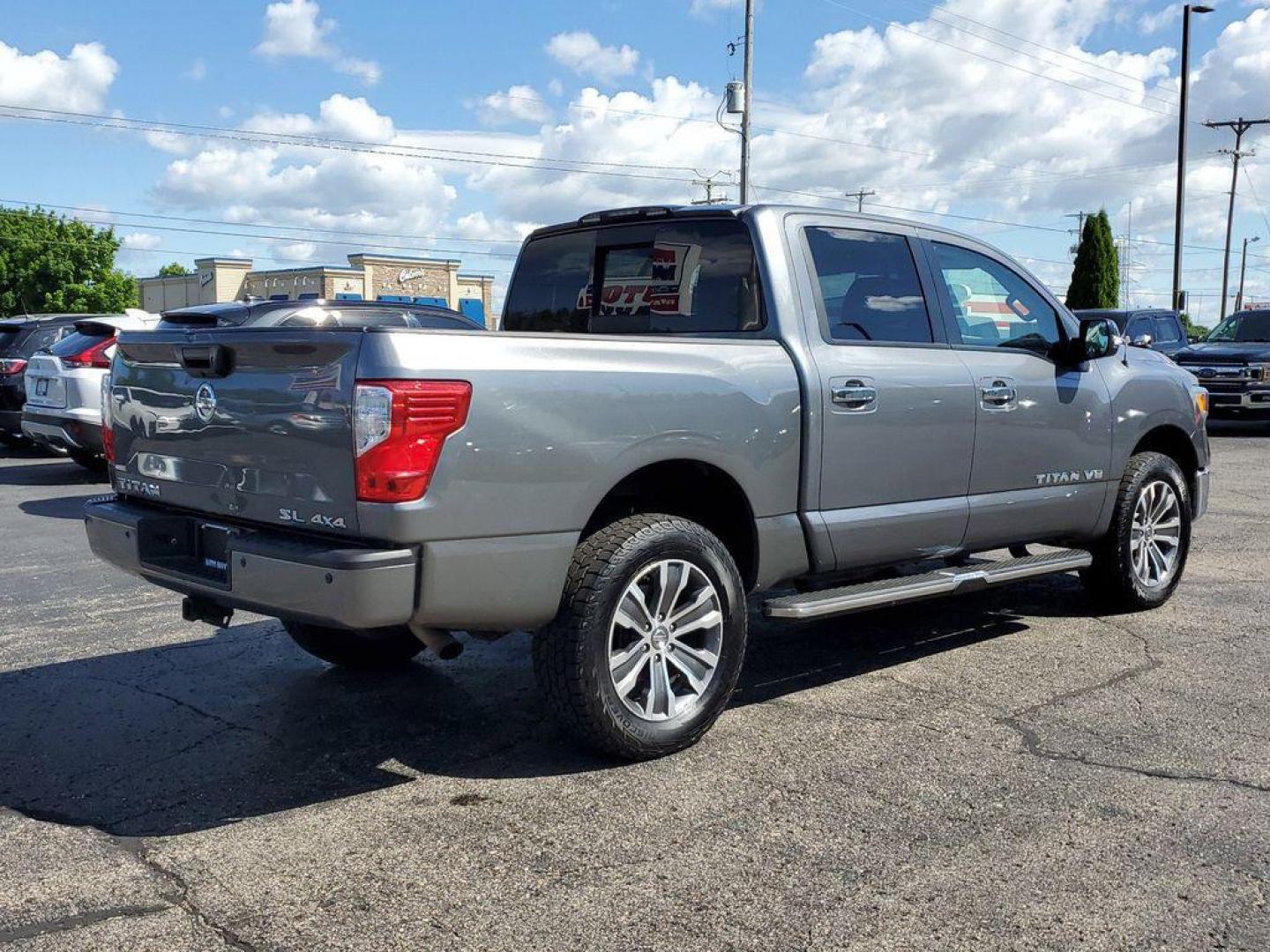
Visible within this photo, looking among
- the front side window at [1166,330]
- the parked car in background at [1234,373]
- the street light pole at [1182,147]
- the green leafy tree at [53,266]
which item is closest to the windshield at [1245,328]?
the parked car in background at [1234,373]

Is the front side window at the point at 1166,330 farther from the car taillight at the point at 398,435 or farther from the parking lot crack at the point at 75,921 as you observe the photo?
the parking lot crack at the point at 75,921

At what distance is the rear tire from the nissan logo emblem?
126cm

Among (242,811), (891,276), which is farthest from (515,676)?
(891,276)

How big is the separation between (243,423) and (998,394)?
3.27 m

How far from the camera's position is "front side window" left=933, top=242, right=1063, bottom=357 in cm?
565

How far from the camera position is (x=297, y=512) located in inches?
152

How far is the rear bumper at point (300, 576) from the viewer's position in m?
3.62

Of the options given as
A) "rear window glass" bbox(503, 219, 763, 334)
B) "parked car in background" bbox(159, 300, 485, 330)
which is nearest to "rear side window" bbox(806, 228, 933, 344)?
"rear window glass" bbox(503, 219, 763, 334)

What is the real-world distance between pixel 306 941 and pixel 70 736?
2.06 m

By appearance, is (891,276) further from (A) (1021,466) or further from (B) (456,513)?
(B) (456,513)

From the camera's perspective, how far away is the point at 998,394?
5.55m

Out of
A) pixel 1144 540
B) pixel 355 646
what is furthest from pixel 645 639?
pixel 1144 540

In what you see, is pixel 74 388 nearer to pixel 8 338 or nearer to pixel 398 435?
pixel 8 338

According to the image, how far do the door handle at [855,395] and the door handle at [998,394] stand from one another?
2.47 feet
